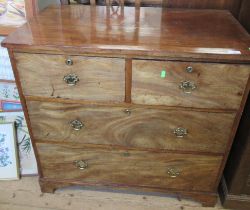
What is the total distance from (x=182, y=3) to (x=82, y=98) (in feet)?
2.40

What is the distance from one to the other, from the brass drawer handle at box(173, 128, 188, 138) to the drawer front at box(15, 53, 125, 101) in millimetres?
275

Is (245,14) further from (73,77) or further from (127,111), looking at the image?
(73,77)

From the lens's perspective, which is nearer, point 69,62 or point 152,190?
point 69,62

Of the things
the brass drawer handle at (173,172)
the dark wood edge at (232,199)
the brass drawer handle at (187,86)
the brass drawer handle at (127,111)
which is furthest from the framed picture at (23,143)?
the dark wood edge at (232,199)

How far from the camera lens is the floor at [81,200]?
1.47 meters

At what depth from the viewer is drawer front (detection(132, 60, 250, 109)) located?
103 centimetres

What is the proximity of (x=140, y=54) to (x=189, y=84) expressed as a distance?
225 millimetres

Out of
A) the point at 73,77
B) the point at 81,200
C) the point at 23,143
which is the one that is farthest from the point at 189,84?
the point at 23,143

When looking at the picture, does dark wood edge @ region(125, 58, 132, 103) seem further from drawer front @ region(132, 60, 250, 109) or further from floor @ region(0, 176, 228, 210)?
floor @ region(0, 176, 228, 210)

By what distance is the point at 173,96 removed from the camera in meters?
1.11

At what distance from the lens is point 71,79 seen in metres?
1.10

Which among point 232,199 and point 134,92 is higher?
point 134,92

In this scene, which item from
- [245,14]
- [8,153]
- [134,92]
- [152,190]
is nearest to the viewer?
[134,92]

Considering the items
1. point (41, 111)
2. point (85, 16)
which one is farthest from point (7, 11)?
point (41, 111)
